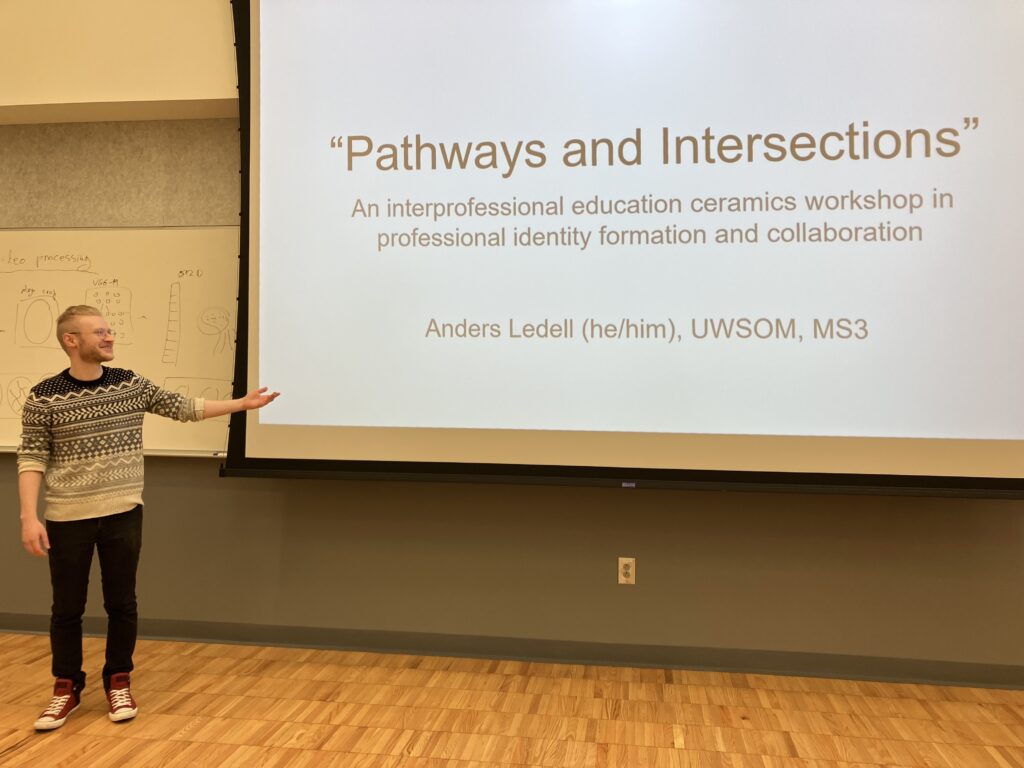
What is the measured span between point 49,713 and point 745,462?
8.07 feet

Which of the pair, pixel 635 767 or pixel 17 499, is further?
pixel 17 499

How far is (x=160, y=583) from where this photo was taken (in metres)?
3.24

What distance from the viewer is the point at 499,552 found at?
3.04 metres

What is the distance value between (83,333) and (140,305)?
1005mm

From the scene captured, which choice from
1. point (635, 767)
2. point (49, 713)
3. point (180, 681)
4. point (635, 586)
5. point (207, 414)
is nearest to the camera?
point (635, 767)

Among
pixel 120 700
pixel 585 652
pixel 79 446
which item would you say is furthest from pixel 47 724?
pixel 585 652

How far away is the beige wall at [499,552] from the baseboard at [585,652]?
22 mm

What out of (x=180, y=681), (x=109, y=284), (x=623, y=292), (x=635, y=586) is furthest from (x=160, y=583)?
(x=623, y=292)

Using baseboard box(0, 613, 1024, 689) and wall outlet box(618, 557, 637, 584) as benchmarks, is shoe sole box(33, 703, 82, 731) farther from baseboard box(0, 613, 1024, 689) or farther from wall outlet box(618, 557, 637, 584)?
wall outlet box(618, 557, 637, 584)

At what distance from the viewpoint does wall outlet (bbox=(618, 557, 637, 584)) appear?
2.96m

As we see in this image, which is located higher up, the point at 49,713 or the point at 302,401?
the point at 302,401

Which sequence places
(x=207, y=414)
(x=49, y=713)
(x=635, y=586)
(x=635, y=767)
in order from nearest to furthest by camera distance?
1. (x=635, y=767)
2. (x=49, y=713)
3. (x=207, y=414)
4. (x=635, y=586)

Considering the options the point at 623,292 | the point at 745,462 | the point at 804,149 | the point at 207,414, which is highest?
the point at 804,149

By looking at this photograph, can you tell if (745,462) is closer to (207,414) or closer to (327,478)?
(327,478)
